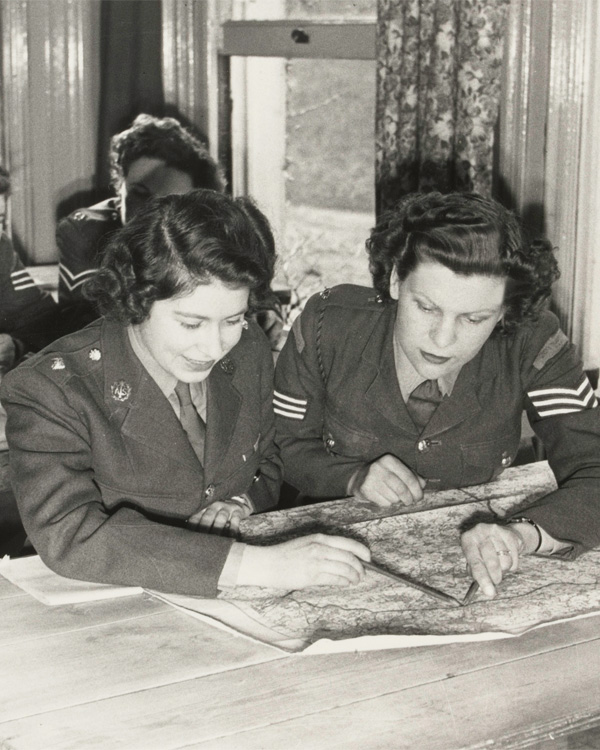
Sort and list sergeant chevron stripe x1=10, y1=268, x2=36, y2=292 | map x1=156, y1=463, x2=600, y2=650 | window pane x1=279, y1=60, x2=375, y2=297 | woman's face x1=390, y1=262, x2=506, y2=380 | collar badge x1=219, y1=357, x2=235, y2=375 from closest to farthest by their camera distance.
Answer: map x1=156, y1=463, x2=600, y2=650 < woman's face x1=390, y1=262, x2=506, y2=380 < collar badge x1=219, y1=357, x2=235, y2=375 < sergeant chevron stripe x1=10, y1=268, x2=36, y2=292 < window pane x1=279, y1=60, x2=375, y2=297

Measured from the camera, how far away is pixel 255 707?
133 centimetres

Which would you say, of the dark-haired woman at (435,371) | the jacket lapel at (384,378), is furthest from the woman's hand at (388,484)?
the jacket lapel at (384,378)

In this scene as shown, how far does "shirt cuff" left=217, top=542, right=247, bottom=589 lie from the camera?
171 cm

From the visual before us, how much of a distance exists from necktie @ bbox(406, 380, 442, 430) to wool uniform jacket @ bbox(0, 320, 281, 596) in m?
0.32

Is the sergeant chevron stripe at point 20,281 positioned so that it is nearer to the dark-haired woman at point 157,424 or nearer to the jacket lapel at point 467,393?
the dark-haired woman at point 157,424

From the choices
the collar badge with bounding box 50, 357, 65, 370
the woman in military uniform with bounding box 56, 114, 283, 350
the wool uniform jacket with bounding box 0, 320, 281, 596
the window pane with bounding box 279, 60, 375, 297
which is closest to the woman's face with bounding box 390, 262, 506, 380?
the wool uniform jacket with bounding box 0, 320, 281, 596

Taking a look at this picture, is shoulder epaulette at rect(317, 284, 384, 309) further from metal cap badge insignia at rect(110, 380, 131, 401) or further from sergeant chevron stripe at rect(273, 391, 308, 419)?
metal cap badge insignia at rect(110, 380, 131, 401)

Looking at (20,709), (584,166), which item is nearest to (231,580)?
(20,709)

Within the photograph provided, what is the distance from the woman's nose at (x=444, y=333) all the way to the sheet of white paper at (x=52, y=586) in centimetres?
77

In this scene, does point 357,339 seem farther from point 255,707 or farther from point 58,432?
point 255,707

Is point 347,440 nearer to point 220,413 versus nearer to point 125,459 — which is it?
point 220,413

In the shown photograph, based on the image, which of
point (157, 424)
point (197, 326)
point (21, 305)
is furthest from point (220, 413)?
point (21, 305)

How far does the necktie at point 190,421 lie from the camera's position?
6.87 ft

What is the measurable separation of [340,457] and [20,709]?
3.69 feet
